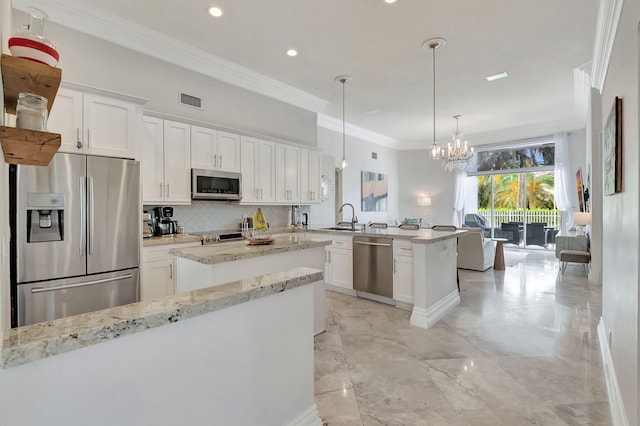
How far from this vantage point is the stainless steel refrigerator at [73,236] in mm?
2312

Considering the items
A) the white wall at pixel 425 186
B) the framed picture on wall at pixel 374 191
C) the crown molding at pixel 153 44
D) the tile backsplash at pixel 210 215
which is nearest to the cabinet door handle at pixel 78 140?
the crown molding at pixel 153 44

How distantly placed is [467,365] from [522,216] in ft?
26.0

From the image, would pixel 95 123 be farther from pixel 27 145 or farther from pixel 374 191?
pixel 374 191

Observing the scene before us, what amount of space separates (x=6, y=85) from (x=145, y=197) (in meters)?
2.59

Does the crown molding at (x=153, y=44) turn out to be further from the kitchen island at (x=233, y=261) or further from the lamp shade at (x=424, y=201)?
the lamp shade at (x=424, y=201)

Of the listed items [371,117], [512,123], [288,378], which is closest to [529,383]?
[288,378]

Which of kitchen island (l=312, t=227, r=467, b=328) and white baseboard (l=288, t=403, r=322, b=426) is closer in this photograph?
white baseboard (l=288, t=403, r=322, b=426)

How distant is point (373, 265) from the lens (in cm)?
406

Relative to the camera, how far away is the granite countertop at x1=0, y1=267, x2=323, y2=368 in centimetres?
79

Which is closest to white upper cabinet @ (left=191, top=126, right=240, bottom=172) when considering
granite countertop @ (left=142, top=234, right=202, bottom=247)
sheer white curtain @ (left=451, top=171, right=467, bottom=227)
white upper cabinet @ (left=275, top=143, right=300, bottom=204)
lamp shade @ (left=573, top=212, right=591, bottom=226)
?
white upper cabinet @ (left=275, top=143, right=300, bottom=204)

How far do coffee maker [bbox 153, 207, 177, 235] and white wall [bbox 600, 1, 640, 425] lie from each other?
13.4 feet

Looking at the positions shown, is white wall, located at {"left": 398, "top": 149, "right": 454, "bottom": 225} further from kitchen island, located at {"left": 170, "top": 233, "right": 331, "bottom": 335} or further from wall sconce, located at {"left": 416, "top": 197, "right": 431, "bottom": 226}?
kitchen island, located at {"left": 170, "top": 233, "right": 331, "bottom": 335}

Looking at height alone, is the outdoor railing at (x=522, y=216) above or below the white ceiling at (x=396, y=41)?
below

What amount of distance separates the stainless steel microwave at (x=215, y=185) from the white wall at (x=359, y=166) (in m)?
2.43
